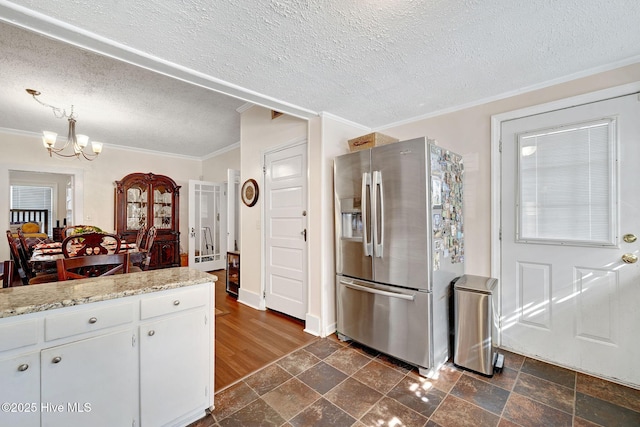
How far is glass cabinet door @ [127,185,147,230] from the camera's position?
5.50 metres

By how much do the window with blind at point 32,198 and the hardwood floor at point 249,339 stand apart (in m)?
7.63

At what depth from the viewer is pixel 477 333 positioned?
2.09 metres

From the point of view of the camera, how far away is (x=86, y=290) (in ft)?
4.35

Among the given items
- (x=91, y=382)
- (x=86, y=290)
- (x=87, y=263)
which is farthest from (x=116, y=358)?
(x=87, y=263)

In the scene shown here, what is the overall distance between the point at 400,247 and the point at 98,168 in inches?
237

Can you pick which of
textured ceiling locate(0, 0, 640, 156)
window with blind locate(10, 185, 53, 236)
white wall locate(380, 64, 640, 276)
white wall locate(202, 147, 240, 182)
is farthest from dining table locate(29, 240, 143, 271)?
window with blind locate(10, 185, 53, 236)

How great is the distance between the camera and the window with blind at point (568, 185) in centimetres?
200

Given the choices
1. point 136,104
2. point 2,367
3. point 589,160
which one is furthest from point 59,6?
point 589,160

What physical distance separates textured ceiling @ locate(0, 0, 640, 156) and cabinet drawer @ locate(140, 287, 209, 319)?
150 centimetres

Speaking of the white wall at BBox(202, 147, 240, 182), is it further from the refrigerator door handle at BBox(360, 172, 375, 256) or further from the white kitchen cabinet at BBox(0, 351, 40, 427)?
the white kitchen cabinet at BBox(0, 351, 40, 427)

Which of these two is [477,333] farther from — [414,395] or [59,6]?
[59,6]

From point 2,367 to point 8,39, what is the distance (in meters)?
2.59

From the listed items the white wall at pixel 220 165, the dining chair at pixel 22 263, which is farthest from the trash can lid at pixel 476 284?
the white wall at pixel 220 165

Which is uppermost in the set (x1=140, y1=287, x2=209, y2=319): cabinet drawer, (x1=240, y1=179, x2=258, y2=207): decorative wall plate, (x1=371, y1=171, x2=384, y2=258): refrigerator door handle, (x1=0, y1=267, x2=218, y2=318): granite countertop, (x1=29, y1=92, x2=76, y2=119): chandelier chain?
(x1=29, y1=92, x2=76, y2=119): chandelier chain
